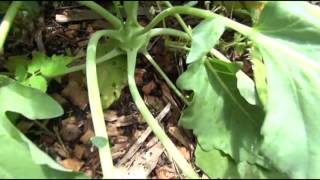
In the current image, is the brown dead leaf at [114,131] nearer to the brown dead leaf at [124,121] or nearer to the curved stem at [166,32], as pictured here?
the brown dead leaf at [124,121]

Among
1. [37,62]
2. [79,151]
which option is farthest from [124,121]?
[37,62]

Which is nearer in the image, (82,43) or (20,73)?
(20,73)

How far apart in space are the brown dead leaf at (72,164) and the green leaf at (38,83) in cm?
16

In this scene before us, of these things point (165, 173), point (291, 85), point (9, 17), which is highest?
point (9, 17)

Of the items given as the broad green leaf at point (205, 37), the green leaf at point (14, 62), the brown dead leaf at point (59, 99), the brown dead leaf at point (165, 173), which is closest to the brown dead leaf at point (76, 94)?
the brown dead leaf at point (59, 99)

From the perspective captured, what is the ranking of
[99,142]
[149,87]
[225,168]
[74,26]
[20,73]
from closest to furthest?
[99,142], [225,168], [20,73], [149,87], [74,26]

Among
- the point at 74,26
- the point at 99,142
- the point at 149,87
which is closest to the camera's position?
the point at 99,142

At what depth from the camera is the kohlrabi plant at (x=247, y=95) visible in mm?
1297

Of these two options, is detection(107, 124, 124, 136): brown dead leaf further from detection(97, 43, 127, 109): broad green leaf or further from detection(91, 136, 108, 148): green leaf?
detection(91, 136, 108, 148): green leaf

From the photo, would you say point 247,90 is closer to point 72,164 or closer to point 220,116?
point 220,116

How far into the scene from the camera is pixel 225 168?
1.40 m

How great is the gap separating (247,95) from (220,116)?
0.25 ft

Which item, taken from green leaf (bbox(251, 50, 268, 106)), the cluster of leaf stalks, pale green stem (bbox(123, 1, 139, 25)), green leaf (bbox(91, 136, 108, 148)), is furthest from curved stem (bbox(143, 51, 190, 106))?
green leaf (bbox(91, 136, 108, 148))

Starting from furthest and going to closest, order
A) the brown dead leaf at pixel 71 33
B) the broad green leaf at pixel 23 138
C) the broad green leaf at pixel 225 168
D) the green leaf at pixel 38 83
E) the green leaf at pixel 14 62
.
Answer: the brown dead leaf at pixel 71 33
the green leaf at pixel 14 62
the green leaf at pixel 38 83
the broad green leaf at pixel 225 168
the broad green leaf at pixel 23 138
